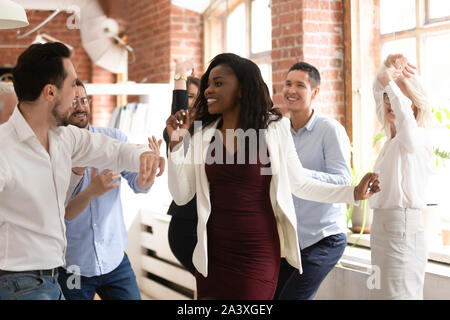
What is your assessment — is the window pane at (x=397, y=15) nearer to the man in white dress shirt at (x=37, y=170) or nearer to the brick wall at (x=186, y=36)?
the man in white dress shirt at (x=37, y=170)

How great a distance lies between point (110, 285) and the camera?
7.86ft

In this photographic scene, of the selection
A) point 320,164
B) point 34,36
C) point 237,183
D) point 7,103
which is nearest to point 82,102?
point 7,103

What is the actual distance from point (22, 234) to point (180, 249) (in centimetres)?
95

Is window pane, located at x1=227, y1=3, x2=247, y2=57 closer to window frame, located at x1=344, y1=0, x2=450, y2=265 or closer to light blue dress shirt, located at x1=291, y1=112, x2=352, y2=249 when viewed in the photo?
window frame, located at x1=344, y1=0, x2=450, y2=265

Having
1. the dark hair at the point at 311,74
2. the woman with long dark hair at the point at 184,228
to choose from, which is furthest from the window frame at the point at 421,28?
the woman with long dark hair at the point at 184,228

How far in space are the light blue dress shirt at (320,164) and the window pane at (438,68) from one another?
30.2 inches

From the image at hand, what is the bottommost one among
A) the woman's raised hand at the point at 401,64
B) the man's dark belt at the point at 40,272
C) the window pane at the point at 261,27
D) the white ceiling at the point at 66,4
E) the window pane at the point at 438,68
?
the man's dark belt at the point at 40,272

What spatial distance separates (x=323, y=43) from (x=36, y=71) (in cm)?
219

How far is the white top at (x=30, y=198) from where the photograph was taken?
1.55 m

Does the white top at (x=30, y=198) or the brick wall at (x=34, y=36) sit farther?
the brick wall at (x=34, y=36)

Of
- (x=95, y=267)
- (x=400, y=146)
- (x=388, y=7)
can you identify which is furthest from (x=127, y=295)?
(x=388, y=7)

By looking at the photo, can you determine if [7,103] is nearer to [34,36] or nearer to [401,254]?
[401,254]

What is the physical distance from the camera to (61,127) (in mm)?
1729

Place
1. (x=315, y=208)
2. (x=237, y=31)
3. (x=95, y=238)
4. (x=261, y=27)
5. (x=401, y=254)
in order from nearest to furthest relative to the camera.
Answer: (x=401, y=254)
(x=95, y=238)
(x=315, y=208)
(x=261, y=27)
(x=237, y=31)
